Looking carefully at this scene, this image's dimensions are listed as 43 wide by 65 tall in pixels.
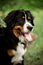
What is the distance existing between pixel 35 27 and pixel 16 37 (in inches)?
6.6

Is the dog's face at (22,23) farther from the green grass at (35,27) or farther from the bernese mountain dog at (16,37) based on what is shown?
the green grass at (35,27)

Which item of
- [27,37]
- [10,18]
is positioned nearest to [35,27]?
[27,37]

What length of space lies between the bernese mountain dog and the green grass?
0.04m

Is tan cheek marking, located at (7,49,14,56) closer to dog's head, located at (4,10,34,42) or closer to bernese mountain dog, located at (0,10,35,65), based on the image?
bernese mountain dog, located at (0,10,35,65)

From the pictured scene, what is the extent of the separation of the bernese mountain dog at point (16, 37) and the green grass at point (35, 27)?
1.8 inches

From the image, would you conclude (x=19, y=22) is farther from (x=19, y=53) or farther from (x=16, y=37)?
(x=19, y=53)

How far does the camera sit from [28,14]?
2.40m

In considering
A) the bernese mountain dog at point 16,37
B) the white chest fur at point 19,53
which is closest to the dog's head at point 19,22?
the bernese mountain dog at point 16,37

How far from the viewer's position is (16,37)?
2.42m

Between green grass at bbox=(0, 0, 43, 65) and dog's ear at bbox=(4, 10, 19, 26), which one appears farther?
green grass at bbox=(0, 0, 43, 65)

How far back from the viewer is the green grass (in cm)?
248

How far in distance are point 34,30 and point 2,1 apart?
34 cm

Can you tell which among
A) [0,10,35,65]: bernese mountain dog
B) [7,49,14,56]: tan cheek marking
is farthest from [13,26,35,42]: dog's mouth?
[7,49,14,56]: tan cheek marking

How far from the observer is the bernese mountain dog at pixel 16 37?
236 cm
